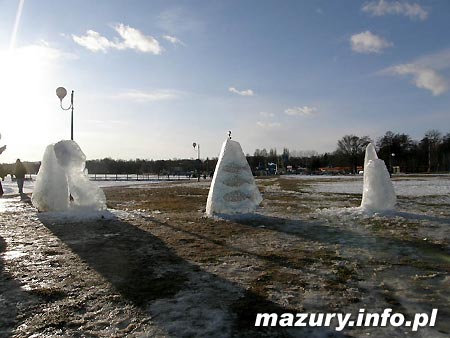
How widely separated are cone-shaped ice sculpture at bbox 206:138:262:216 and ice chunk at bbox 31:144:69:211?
5.35 meters

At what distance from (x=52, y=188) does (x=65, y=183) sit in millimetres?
464

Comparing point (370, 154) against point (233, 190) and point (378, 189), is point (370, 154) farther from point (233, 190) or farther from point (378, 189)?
point (233, 190)

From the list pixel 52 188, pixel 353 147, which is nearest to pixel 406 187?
pixel 52 188

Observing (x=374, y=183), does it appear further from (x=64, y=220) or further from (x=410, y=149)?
(x=410, y=149)

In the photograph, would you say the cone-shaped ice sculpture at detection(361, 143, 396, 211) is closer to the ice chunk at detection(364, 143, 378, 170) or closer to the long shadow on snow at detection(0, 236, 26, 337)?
the ice chunk at detection(364, 143, 378, 170)

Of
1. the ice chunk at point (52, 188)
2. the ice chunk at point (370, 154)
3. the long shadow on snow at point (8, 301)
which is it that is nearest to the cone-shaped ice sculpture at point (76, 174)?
the ice chunk at point (52, 188)

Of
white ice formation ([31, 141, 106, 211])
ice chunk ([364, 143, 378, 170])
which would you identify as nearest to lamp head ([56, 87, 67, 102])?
white ice formation ([31, 141, 106, 211])

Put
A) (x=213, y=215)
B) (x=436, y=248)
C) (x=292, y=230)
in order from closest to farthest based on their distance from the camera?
(x=436, y=248), (x=292, y=230), (x=213, y=215)

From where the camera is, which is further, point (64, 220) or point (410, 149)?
point (410, 149)

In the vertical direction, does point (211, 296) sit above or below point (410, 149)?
below

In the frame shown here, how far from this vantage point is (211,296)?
5.37 m

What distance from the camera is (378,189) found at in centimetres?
1343

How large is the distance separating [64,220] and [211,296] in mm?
8383

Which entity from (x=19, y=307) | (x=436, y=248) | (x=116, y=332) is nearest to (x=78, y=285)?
(x=19, y=307)
